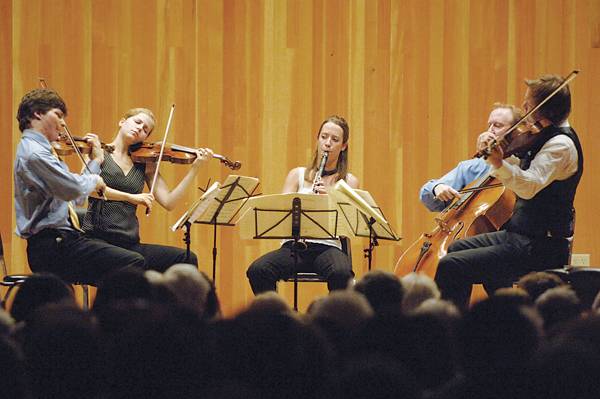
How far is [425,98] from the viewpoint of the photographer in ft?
18.9

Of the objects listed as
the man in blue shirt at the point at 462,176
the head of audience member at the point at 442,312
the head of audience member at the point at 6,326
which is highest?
the man in blue shirt at the point at 462,176

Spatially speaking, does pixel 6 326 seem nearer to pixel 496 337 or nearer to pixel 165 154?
pixel 496 337

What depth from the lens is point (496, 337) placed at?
217 centimetres

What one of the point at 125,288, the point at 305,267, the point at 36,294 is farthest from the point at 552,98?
the point at 36,294

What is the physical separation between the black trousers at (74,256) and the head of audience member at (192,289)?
50.2 inches

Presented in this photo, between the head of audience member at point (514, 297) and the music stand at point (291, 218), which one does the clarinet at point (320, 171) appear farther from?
the head of audience member at point (514, 297)

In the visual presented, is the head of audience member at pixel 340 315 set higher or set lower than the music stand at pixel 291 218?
lower

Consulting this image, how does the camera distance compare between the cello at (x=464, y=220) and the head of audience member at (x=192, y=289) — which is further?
the cello at (x=464, y=220)

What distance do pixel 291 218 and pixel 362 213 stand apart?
358 mm

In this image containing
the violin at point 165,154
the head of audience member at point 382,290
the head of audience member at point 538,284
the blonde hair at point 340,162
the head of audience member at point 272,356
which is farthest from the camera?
the blonde hair at point 340,162

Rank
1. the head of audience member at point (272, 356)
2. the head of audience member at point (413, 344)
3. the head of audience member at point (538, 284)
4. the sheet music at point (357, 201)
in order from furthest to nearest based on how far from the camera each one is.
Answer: the sheet music at point (357, 201), the head of audience member at point (538, 284), the head of audience member at point (413, 344), the head of audience member at point (272, 356)

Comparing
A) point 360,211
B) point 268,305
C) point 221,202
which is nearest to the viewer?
point 268,305

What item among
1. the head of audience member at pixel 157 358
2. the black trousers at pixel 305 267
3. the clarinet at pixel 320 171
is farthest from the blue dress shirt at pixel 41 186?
the head of audience member at pixel 157 358

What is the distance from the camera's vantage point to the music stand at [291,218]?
408 centimetres
